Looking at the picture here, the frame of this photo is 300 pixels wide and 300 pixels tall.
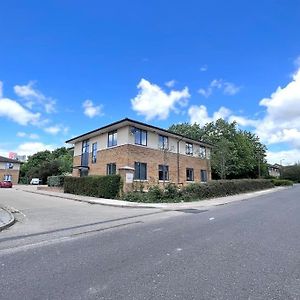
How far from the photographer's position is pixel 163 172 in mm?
30078

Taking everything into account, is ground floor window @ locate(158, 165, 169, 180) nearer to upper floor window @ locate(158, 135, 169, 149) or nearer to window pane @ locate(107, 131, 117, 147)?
upper floor window @ locate(158, 135, 169, 149)

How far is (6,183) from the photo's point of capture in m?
53.2

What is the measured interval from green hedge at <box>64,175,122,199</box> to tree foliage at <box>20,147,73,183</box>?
2296 centimetres

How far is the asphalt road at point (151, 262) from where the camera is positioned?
4453 mm

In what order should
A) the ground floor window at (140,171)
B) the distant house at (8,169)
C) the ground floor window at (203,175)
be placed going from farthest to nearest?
the distant house at (8,169) → the ground floor window at (203,175) → the ground floor window at (140,171)

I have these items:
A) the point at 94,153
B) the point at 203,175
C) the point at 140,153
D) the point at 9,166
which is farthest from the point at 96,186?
the point at 9,166

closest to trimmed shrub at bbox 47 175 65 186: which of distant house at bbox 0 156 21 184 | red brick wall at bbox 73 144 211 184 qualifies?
red brick wall at bbox 73 144 211 184

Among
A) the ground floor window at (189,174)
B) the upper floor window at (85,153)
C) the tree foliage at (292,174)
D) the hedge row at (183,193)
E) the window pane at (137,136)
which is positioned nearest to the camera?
the hedge row at (183,193)

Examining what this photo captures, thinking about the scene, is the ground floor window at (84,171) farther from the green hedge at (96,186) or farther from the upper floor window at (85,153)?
the green hedge at (96,186)

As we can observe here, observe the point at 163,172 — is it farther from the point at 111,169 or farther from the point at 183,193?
the point at 183,193

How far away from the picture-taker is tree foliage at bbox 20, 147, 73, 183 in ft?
192

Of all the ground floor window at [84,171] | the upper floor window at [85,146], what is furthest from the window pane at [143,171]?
the upper floor window at [85,146]

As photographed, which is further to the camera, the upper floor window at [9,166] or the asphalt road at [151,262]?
the upper floor window at [9,166]

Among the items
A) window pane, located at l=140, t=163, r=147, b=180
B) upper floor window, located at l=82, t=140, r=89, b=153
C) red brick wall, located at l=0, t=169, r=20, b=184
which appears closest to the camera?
window pane, located at l=140, t=163, r=147, b=180
